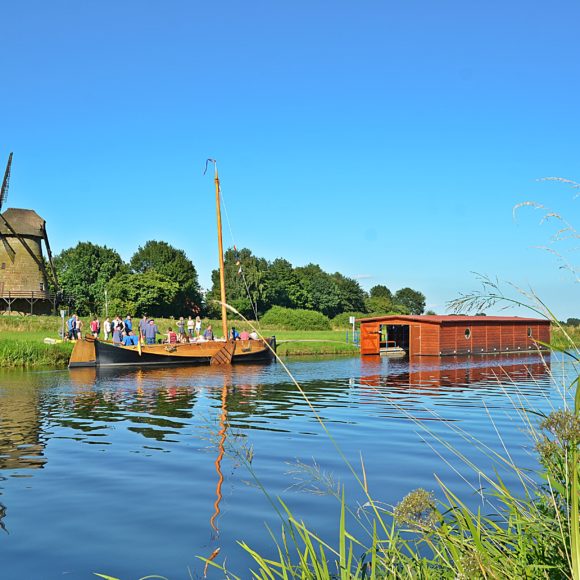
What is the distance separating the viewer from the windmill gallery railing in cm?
5647

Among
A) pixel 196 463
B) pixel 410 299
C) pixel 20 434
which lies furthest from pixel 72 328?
pixel 410 299

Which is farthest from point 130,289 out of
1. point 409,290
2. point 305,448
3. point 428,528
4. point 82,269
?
point 409,290

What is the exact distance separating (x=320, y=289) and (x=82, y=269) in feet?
140

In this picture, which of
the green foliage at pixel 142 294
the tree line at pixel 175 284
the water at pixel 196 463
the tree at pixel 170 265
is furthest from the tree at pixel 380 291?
the water at pixel 196 463

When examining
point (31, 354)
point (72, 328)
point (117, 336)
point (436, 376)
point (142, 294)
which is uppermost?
point (142, 294)

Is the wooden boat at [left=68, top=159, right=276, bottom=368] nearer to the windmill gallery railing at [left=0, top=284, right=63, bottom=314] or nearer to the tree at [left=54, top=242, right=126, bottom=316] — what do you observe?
the windmill gallery railing at [left=0, top=284, right=63, bottom=314]

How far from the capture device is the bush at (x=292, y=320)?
6562 cm

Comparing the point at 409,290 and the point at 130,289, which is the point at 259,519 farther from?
the point at 409,290

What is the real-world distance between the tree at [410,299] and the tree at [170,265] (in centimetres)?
7025

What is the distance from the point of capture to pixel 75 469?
30.1ft

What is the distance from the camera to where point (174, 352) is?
107 feet

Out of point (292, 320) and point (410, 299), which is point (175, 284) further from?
point (410, 299)

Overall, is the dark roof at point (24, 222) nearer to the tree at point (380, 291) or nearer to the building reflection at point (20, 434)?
the building reflection at point (20, 434)

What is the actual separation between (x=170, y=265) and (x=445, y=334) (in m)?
46.2
